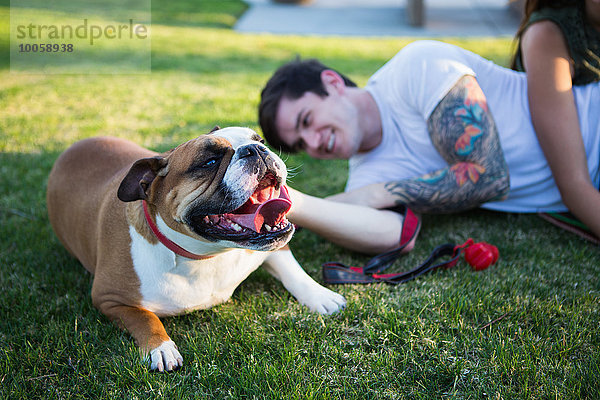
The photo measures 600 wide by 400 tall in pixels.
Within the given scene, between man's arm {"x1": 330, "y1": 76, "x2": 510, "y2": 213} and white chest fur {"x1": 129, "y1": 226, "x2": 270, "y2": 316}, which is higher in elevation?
man's arm {"x1": 330, "y1": 76, "x2": 510, "y2": 213}

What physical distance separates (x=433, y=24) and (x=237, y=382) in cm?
1143

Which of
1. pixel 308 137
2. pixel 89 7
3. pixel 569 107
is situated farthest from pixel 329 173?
pixel 89 7

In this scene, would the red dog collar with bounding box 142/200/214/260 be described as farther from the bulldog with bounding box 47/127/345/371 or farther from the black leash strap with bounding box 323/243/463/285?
the black leash strap with bounding box 323/243/463/285

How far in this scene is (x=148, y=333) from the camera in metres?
2.30

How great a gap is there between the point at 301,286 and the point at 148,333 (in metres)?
0.78

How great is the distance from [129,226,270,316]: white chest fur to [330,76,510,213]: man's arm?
3.73 ft

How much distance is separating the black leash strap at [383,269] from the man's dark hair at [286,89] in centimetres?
112

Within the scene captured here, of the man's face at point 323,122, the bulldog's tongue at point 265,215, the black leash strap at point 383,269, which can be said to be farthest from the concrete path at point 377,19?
the bulldog's tongue at point 265,215

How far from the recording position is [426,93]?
10.7ft

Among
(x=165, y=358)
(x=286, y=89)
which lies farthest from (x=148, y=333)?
(x=286, y=89)

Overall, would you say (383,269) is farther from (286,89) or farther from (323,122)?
(286,89)

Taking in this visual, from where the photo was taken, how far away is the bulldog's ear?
2.18 m

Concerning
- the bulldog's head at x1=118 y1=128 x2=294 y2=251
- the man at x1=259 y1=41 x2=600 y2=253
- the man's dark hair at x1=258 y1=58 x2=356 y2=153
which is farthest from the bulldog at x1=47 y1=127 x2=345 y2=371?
the man's dark hair at x1=258 y1=58 x2=356 y2=153

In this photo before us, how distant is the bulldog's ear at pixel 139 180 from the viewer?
2.18m
